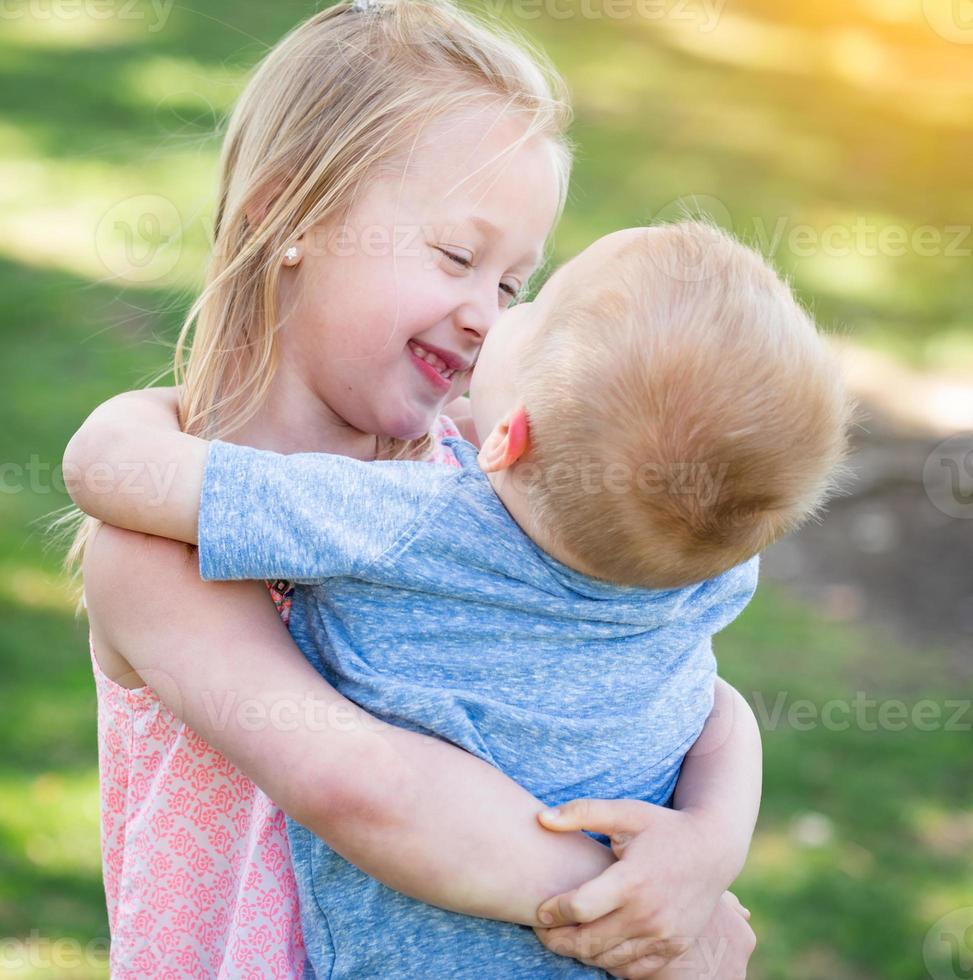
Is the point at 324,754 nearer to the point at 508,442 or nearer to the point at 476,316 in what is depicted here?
the point at 508,442

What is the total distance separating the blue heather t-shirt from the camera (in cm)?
151

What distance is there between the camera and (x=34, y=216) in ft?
25.4

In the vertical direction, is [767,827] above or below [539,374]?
below

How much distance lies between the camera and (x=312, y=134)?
6.27 feet

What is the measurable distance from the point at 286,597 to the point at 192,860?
38cm

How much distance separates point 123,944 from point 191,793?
249mm

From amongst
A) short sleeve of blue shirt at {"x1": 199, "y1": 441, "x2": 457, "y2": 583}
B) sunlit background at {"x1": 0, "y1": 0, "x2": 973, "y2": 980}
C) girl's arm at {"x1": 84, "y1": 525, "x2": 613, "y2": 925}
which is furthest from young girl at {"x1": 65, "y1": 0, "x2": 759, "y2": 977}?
sunlit background at {"x1": 0, "y1": 0, "x2": 973, "y2": 980}

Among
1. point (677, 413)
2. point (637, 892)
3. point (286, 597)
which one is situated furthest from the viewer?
point (286, 597)

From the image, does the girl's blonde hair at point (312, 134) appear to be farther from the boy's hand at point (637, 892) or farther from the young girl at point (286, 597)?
the boy's hand at point (637, 892)

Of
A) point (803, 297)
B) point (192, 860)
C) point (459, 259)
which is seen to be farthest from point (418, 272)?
point (803, 297)

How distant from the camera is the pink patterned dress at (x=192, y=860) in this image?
1668mm

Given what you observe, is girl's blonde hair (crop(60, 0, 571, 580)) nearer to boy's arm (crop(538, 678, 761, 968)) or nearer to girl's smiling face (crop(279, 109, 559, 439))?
girl's smiling face (crop(279, 109, 559, 439))

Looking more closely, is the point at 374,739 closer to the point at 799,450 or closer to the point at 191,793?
the point at 191,793

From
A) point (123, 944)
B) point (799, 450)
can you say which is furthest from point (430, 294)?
point (123, 944)
